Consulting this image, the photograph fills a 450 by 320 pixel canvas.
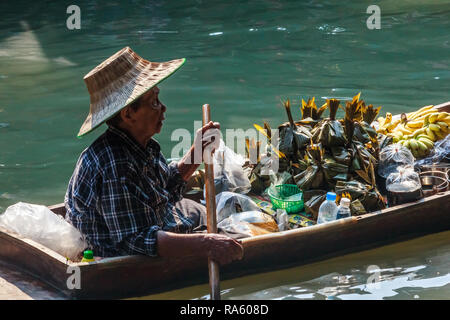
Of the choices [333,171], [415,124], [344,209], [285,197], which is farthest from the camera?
[415,124]

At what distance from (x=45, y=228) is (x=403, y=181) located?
6.86 feet

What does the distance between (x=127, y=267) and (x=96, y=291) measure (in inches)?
7.6

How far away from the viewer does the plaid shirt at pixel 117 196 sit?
3.10m

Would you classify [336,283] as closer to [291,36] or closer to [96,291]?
[96,291]

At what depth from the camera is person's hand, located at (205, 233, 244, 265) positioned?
3119 millimetres

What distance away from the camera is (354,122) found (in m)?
4.32

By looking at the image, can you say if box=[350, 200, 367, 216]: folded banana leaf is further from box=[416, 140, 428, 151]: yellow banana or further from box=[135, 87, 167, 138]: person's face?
Result: box=[135, 87, 167, 138]: person's face

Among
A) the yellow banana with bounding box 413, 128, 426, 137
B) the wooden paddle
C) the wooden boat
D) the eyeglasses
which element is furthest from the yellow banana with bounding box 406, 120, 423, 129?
the eyeglasses

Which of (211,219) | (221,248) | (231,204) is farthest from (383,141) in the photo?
(221,248)

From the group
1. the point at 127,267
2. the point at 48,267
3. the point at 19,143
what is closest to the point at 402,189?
the point at 127,267

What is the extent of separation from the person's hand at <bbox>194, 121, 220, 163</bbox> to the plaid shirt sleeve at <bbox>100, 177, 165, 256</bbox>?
424 millimetres

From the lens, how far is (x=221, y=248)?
10.3 feet

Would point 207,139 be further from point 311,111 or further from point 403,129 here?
point 403,129

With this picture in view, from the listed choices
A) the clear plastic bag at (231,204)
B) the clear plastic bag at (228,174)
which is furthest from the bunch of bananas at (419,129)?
the clear plastic bag at (231,204)
